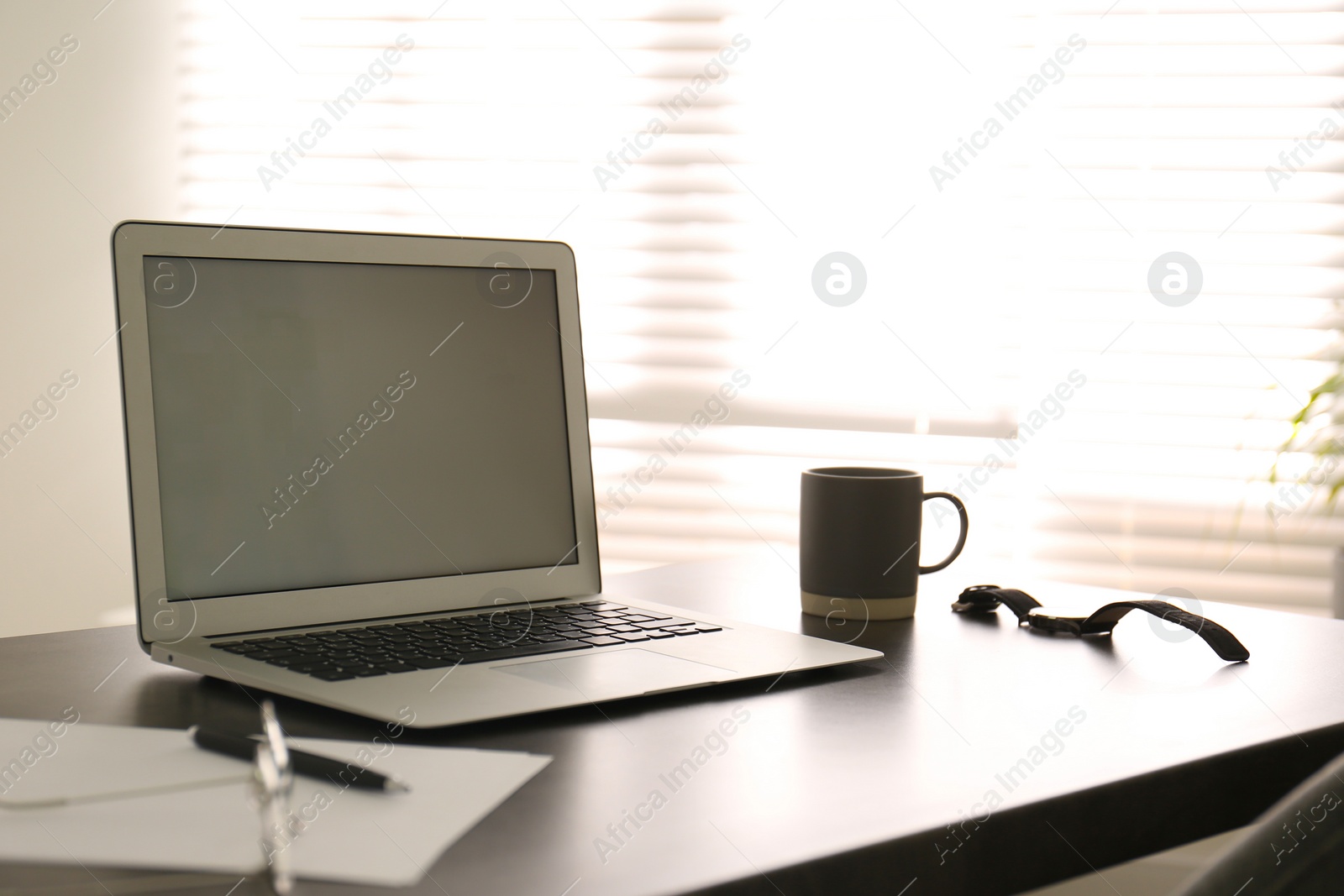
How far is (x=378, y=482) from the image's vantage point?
2.73 feet

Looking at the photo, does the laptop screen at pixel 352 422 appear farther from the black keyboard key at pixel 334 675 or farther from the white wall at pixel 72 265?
the white wall at pixel 72 265

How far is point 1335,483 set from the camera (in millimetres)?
1775

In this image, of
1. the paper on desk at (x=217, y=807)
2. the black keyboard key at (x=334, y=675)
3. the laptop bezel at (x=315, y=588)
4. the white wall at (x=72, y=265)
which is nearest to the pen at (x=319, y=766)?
the paper on desk at (x=217, y=807)

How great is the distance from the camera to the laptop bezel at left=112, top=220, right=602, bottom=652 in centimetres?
72

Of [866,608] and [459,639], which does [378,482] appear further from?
[866,608]

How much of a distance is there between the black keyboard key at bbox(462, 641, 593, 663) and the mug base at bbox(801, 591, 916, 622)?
0.25 metres

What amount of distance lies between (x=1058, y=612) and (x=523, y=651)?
0.47m

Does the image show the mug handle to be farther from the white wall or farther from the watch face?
the white wall

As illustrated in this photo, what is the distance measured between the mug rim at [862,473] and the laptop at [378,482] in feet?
0.50

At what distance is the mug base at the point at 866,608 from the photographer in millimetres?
915

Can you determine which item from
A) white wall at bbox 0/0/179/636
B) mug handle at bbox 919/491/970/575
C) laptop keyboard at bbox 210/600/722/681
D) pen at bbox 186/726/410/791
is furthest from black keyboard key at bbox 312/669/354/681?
white wall at bbox 0/0/179/636

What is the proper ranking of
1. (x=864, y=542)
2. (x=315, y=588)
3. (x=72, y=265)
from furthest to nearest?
1. (x=72, y=265)
2. (x=864, y=542)
3. (x=315, y=588)

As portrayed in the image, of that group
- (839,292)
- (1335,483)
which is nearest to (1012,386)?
(839,292)

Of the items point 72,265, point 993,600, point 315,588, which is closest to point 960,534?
point 993,600
